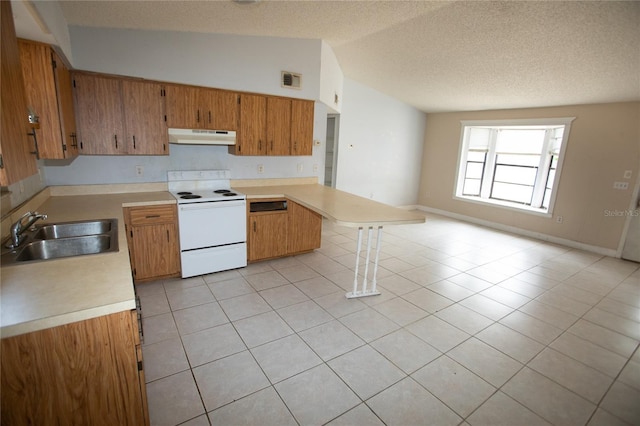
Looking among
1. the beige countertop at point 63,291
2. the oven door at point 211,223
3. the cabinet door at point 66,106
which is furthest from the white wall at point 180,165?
the beige countertop at point 63,291

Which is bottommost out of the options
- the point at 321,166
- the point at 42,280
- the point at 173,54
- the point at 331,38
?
the point at 42,280

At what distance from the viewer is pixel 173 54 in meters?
3.22

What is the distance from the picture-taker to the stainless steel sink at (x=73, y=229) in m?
2.08

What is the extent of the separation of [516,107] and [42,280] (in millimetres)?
6926

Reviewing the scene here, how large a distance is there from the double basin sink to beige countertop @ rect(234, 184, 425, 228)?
1579mm

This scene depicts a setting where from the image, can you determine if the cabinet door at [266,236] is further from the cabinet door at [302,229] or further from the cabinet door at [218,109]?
the cabinet door at [218,109]

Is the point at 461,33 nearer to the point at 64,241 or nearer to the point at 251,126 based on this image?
the point at 251,126

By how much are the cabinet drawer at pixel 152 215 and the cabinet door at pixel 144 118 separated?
63 centimetres

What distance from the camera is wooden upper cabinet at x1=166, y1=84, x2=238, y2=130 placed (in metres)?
3.27

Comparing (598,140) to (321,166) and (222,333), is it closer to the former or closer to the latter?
(321,166)

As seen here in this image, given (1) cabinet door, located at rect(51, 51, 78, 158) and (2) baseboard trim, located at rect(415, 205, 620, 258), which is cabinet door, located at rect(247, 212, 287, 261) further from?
(2) baseboard trim, located at rect(415, 205, 620, 258)

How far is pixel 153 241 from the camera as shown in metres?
3.12

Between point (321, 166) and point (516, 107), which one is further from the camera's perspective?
point (516, 107)

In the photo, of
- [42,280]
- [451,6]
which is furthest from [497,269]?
[42,280]
